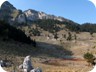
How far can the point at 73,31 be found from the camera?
10981 cm

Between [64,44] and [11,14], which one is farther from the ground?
[11,14]

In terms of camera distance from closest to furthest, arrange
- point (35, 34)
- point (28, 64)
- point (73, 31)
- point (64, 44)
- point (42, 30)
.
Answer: point (28, 64), point (64, 44), point (35, 34), point (42, 30), point (73, 31)

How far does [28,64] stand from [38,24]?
100467 mm

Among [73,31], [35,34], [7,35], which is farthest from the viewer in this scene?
[73,31]

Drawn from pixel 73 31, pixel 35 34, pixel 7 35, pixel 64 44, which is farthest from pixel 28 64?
pixel 73 31

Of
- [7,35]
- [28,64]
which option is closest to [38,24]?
[7,35]

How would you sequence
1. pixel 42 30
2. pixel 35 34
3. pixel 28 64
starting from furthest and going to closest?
1. pixel 42 30
2. pixel 35 34
3. pixel 28 64

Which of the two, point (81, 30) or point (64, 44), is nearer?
point (64, 44)

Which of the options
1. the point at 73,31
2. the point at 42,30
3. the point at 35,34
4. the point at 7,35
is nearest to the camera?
the point at 7,35

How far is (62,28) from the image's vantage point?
112125 mm

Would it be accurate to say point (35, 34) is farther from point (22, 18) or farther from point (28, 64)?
point (28, 64)

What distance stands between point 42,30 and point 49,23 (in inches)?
425

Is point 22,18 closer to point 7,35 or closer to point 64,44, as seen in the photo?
point 64,44

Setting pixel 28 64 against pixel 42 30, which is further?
pixel 42 30
